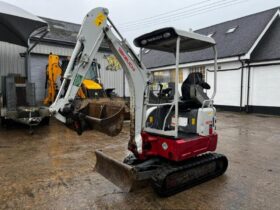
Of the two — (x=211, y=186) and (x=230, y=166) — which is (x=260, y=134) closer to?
(x=230, y=166)

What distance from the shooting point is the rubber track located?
131 inches

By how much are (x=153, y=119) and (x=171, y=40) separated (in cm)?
129

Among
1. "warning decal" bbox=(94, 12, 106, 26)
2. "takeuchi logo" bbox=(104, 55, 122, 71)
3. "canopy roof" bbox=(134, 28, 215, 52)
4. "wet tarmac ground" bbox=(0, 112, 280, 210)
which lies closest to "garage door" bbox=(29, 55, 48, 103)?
"takeuchi logo" bbox=(104, 55, 122, 71)

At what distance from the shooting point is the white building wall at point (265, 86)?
12.3 metres

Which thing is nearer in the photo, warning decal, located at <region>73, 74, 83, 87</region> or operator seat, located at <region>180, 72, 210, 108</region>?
warning decal, located at <region>73, 74, 83, 87</region>

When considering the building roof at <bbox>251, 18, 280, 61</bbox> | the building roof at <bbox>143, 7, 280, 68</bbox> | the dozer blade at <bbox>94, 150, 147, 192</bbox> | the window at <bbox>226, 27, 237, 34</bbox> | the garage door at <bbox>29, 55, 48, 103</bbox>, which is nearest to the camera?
the dozer blade at <bbox>94, 150, 147, 192</bbox>

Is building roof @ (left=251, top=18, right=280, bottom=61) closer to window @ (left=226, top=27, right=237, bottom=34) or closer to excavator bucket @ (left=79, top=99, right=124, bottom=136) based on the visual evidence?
window @ (left=226, top=27, right=237, bottom=34)

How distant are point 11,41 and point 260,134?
9.88 m

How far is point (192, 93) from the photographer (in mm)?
3934

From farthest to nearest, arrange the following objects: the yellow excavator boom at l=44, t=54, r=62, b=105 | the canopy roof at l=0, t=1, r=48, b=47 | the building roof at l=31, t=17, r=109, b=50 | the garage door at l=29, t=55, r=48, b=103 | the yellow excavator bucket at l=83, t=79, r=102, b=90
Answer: the building roof at l=31, t=17, r=109, b=50 → the garage door at l=29, t=55, r=48, b=103 → the yellow excavator boom at l=44, t=54, r=62, b=105 → the yellow excavator bucket at l=83, t=79, r=102, b=90 → the canopy roof at l=0, t=1, r=48, b=47

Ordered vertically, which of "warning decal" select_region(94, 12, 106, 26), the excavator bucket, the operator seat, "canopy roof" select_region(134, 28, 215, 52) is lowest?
the excavator bucket

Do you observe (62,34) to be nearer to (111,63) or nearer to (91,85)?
(111,63)

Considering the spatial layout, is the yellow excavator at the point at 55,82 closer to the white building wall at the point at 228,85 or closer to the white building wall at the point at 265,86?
the white building wall at the point at 228,85

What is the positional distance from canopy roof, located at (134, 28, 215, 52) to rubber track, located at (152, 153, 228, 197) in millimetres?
1898
